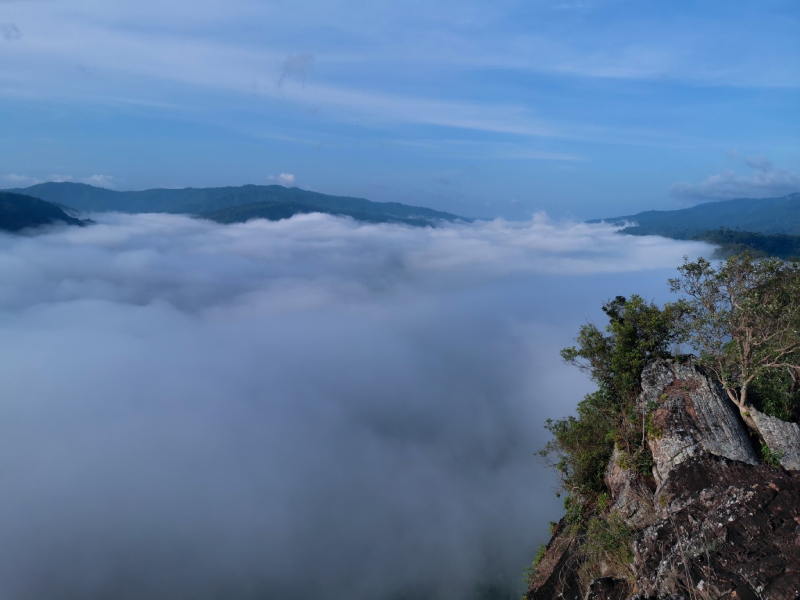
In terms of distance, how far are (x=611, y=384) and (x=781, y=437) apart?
7.18 m

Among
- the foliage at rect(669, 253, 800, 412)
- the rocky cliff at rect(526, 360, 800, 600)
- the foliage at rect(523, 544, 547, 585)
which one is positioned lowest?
the foliage at rect(523, 544, 547, 585)

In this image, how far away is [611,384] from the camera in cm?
2528

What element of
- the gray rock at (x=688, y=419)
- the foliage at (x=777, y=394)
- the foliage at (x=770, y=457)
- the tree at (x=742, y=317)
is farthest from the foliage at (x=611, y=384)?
the foliage at (x=770, y=457)

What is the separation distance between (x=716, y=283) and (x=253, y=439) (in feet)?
381

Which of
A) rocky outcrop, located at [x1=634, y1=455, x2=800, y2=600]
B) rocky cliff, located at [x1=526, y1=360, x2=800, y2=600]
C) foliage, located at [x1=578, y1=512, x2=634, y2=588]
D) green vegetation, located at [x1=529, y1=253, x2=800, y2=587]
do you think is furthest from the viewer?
green vegetation, located at [x1=529, y1=253, x2=800, y2=587]

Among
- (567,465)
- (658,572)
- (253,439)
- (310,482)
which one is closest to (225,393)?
(253,439)

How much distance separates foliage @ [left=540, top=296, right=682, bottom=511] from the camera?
23500 millimetres

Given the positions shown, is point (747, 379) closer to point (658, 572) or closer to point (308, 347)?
point (658, 572)

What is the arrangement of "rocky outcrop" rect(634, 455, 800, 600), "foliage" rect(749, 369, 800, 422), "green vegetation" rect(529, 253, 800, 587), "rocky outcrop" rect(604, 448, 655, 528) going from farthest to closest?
"foliage" rect(749, 369, 800, 422) → "green vegetation" rect(529, 253, 800, 587) → "rocky outcrop" rect(604, 448, 655, 528) → "rocky outcrop" rect(634, 455, 800, 600)

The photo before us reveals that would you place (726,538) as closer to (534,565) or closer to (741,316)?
(741,316)

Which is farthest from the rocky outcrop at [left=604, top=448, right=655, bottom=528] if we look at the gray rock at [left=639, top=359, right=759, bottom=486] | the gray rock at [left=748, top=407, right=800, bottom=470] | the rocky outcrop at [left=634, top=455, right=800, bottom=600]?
the gray rock at [left=748, top=407, right=800, bottom=470]

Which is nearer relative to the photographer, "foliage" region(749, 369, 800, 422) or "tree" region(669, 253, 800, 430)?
"tree" region(669, 253, 800, 430)

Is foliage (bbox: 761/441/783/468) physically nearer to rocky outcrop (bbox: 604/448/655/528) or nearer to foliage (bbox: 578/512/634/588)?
rocky outcrop (bbox: 604/448/655/528)

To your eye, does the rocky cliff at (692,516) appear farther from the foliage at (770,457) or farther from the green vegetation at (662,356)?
the green vegetation at (662,356)
